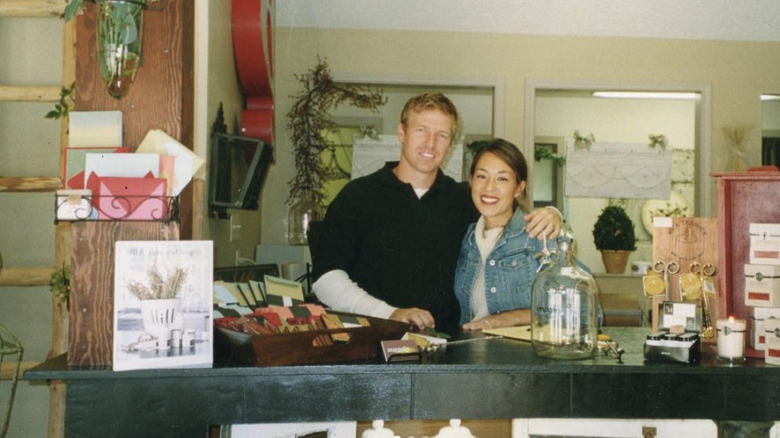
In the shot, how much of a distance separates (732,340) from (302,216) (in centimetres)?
359

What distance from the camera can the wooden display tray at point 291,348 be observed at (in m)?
1.50

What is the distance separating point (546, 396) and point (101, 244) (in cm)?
100

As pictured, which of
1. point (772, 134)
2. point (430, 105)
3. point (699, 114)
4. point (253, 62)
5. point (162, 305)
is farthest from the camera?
point (772, 134)

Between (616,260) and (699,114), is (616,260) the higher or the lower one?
the lower one

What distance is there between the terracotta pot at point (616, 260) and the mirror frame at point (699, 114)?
829 mm

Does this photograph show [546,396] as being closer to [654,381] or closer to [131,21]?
[654,381]

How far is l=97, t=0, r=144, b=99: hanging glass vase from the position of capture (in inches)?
62.1

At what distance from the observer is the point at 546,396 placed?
5.08 ft

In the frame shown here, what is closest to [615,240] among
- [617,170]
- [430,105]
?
[617,170]

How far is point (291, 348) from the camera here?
153 centimetres

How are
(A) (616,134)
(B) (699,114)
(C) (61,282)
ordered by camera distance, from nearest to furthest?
(C) (61,282) < (B) (699,114) < (A) (616,134)

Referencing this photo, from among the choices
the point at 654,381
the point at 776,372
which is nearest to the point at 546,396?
the point at 654,381

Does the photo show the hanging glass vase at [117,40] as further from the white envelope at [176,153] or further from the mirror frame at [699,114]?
the mirror frame at [699,114]

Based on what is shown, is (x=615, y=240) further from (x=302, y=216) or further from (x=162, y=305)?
(x=162, y=305)
